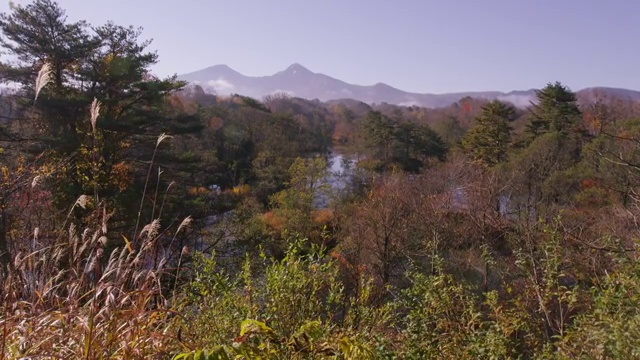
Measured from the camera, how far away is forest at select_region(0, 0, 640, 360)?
2330 millimetres

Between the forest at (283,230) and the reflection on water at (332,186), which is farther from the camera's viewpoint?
the reflection on water at (332,186)

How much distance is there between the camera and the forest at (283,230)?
2.33 meters

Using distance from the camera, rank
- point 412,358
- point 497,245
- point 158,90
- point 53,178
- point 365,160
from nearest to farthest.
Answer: point 412,358 → point 53,178 → point 158,90 → point 497,245 → point 365,160

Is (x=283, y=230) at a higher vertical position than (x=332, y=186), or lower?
higher

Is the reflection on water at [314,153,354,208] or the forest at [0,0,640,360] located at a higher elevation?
the forest at [0,0,640,360]

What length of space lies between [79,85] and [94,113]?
38.9 feet

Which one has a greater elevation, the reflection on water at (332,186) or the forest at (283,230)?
the forest at (283,230)

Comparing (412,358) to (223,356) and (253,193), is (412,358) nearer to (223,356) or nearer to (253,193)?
(223,356)

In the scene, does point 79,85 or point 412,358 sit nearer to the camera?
point 412,358

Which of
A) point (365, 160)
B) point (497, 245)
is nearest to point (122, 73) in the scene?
point (497, 245)

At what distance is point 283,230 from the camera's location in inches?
504

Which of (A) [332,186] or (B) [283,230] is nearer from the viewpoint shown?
(B) [283,230]

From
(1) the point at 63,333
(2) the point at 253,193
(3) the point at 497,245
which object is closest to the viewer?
(1) the point at 63,333

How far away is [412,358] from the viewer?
2494 millimetres
